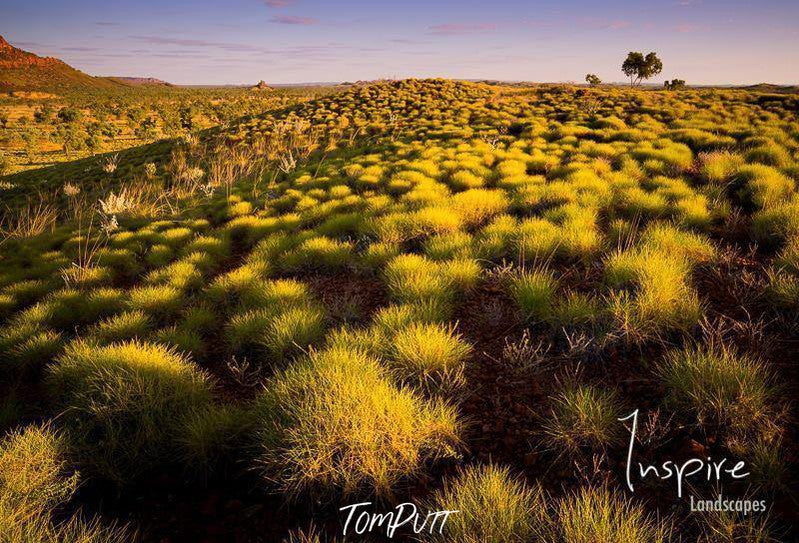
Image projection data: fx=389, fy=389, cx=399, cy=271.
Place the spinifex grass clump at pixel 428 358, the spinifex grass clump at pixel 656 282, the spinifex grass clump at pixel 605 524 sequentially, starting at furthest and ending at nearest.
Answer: the spinifex grass clump at pixel 656 282 < the spinifex grass clump at pixel 428 358 < the spinifex grass clump at pixel 605 524

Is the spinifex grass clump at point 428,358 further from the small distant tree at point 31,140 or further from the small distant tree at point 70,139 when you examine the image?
the small distant tree at point 70,139

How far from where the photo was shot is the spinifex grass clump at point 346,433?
6.57 ft

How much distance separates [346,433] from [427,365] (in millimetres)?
858

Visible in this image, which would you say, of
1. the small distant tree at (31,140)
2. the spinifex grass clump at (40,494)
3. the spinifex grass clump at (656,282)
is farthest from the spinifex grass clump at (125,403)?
the small distant tree at (31,140)

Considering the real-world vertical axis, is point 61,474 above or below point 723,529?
below

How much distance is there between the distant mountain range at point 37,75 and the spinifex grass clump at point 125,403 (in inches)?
4320

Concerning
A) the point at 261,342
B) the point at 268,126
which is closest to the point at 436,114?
the point at 268,126

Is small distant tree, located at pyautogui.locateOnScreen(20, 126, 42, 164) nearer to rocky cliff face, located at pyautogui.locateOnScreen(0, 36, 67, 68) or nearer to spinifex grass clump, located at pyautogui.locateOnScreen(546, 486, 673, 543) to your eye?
spinifex grass clump, located at pyautogui.locateOnScreen(546, 486, 673, 543)

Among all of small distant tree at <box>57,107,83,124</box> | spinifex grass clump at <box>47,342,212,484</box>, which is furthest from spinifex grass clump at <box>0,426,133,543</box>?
small distant tree at <box>57,107,83,124</box>

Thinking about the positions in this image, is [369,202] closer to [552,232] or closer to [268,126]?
[552,232]

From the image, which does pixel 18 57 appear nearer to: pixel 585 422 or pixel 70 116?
pixel 70 116

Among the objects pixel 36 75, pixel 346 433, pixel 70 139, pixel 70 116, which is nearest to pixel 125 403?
pixel 346 433

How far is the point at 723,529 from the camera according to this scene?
5.16 feet

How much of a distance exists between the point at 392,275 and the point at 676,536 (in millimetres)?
2928
